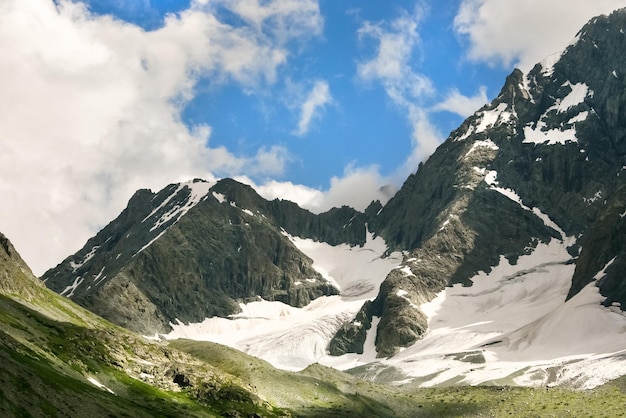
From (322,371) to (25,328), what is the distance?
8676 centimetres

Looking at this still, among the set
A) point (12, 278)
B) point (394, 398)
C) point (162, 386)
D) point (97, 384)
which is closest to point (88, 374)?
point (97, 384)

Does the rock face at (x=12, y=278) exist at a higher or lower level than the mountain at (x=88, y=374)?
higher

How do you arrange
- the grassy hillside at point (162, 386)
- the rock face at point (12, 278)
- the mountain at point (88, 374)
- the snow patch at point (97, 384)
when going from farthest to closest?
the rock face at point (12, 278) < the snow patch at point (97, 384) < the grassy hillside at point (162, 386) < the mountain at point (88, 374)

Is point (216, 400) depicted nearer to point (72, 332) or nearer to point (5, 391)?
point (72, 332)

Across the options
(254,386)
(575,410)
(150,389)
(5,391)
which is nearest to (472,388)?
(575,410)

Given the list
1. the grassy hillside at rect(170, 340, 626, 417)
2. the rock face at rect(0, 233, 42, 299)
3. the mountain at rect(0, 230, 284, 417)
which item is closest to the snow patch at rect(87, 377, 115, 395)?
the mountain at rect(0, 230, 284, 417)

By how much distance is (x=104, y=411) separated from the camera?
9331cm

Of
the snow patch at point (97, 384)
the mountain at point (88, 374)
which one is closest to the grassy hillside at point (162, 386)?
the mountain at point (88, 374)

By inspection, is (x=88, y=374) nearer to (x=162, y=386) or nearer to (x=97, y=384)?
Result: (x=97, y=384)

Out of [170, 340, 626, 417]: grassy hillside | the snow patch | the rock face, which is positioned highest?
the rock face

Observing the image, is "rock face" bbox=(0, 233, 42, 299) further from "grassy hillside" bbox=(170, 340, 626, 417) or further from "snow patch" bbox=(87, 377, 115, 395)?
"snow patch" bbox=(87, 377, 115, 395)

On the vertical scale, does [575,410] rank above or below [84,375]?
below

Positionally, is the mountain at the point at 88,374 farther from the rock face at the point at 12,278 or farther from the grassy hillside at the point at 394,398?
the grassy hillside at the point at 394,398

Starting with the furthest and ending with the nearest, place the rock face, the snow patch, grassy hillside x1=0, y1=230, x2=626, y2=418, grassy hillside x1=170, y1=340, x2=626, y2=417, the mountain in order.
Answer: the rock face < grassy hillside x1=170, y1=340, x2=626, y2=417 < the snow patch < grassy hillside x1=0, y1=230, x2=626, y2=418 < the mountain
